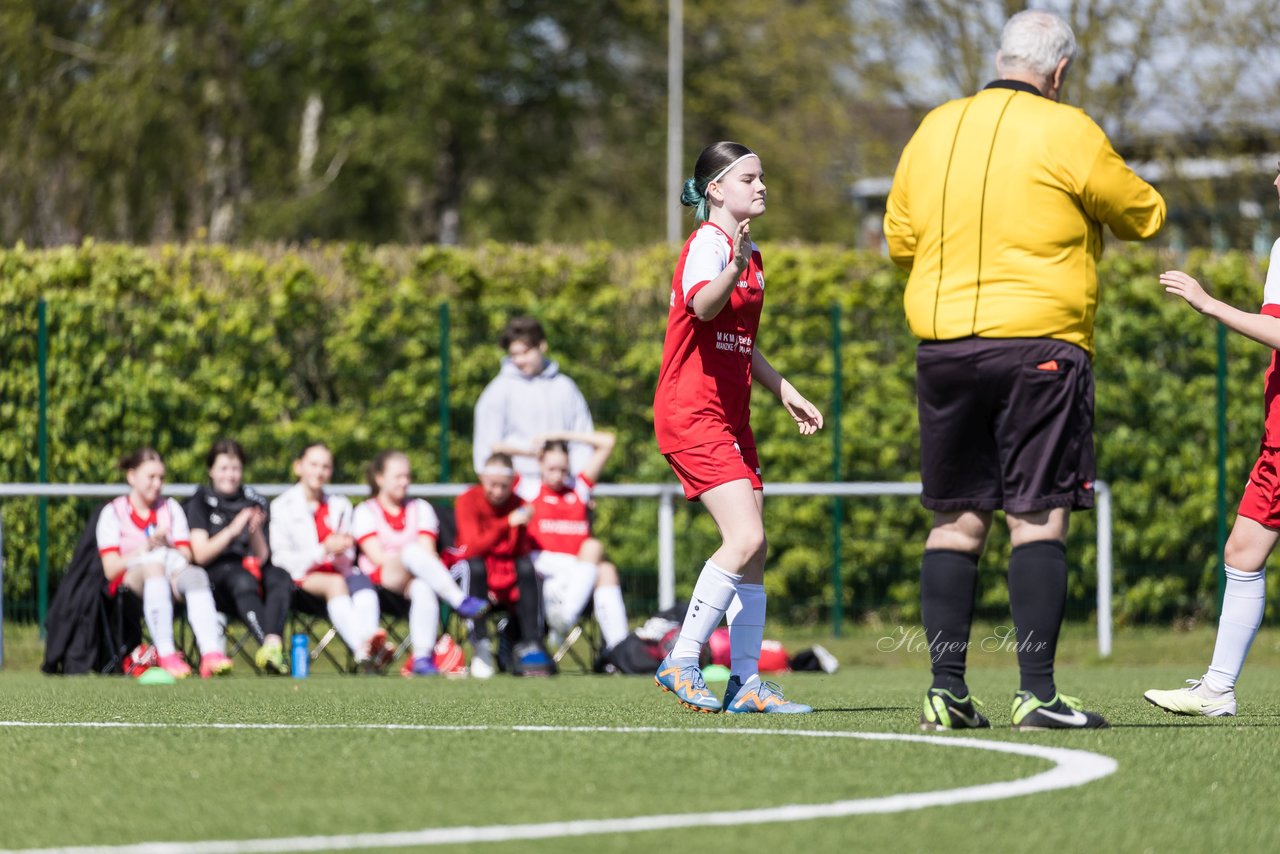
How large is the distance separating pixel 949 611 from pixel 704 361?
1359 mm

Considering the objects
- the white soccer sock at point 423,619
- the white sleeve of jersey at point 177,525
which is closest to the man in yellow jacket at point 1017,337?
the white soccer sock at point 423,619

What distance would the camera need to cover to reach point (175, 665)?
32.1 ft

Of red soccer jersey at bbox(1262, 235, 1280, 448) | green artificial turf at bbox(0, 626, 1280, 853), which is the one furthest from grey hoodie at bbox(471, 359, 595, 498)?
red soccer jersey at bbox(1262, 235, 1280, 448)

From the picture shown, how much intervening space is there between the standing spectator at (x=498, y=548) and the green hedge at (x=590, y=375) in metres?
1.85

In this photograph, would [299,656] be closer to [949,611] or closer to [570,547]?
[570,547]

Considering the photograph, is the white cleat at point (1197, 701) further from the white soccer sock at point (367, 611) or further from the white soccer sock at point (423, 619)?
the white soccer sock at point (367, 611)

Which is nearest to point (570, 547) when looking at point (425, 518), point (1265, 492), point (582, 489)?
point (582, 489)

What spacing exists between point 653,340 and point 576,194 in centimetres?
2233

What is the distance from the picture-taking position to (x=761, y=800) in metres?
4.04

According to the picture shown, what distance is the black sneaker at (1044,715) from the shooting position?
531 centimetres

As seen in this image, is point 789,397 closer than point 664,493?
Yes

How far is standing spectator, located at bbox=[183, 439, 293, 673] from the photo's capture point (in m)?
10.1

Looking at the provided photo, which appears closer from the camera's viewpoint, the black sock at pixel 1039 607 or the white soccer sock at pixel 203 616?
the black sock at pixel 1039 607

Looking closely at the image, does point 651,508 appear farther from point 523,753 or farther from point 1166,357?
point 523,753
